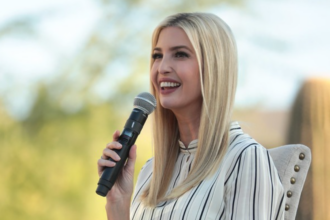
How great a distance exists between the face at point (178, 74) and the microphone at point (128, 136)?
97 millimetres

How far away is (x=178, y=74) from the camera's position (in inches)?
70.9

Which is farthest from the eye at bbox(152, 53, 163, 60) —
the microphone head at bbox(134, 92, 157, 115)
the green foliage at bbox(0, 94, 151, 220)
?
the green foliage at bbox(0, 94, 151, 220)

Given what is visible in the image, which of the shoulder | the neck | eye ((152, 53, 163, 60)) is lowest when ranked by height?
the shoulder

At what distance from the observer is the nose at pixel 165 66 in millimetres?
1815

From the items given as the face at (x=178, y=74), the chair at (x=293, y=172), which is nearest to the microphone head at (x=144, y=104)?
the face at (x=178, y=74)

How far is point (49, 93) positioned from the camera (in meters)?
5.61

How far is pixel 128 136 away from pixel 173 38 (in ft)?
1.38

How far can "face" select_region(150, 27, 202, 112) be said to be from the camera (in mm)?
1796

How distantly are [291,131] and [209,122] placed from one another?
166 cm

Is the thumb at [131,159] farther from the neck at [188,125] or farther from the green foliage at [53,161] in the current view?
the green foliage at [53,161]

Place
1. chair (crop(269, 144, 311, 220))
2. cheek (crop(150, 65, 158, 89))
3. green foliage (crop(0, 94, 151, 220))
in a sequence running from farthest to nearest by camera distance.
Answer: green foliage (crop(0, 94, 151, 220))
cheek (crop(150, 65, 158, 89))
chair (crop(269, 144, 311, 220))

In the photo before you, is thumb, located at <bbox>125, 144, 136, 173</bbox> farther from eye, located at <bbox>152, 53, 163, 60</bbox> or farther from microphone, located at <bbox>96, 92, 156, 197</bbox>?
eye, located at <bbox>152, 53, 163, 60</bbox>

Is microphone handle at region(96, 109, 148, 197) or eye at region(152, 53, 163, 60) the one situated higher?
eye at region(152, 53, 163, 60)

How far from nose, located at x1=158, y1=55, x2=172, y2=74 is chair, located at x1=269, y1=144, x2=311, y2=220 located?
46 centimetres
